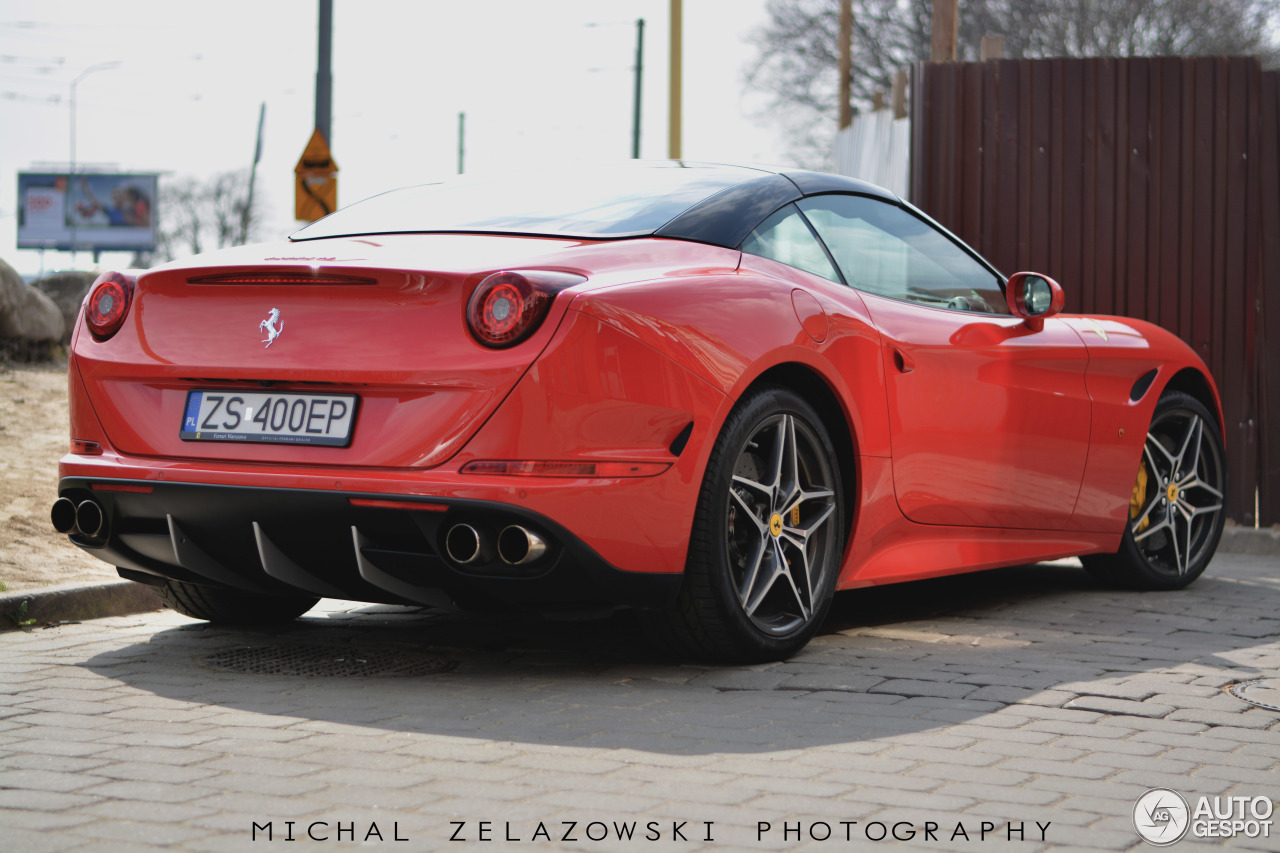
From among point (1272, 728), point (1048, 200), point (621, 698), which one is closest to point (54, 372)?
point (1048, 200)

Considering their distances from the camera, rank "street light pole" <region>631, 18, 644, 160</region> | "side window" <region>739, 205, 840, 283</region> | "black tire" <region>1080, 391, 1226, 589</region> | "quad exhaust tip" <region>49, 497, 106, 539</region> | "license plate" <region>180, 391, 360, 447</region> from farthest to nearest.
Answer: "street light pole" <region>631, 18, 644, 160</region> → "black tire" <region>1080, 391, 1226, 589</region> → "side window" <region>739, 205, 840, 283</region> → "quad exhaust tip" <region>49, 497, 106, 539</region> → "license plate" <region>180, 391, 360, 447</region>

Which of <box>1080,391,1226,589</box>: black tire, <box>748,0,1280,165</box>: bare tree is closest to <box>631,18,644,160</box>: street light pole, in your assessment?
<box>748,0,1280,165</box>: bare tree

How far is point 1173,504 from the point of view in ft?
20.5

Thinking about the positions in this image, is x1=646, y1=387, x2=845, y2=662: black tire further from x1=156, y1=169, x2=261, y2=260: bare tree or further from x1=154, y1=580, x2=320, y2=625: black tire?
x1=156, y1=169, x2=261, y2=260: bare tree

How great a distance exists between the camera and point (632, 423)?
3.72 metres

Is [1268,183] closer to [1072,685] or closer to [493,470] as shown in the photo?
[1072,685]

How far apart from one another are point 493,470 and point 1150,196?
239 inches

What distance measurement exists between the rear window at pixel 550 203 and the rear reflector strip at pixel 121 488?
1.01 m

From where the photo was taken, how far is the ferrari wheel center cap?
4215 mm

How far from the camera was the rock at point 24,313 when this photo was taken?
12.1m

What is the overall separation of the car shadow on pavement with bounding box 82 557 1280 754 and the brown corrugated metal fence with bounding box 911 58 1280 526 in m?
3.08

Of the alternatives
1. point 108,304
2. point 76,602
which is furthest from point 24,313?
point 108,304

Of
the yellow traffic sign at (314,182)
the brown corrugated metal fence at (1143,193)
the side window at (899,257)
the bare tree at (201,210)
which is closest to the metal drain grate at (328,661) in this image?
the side window at (899,257)

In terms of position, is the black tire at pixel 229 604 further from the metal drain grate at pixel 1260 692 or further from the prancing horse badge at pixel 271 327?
the metal drain grate at pixel 1260 692
